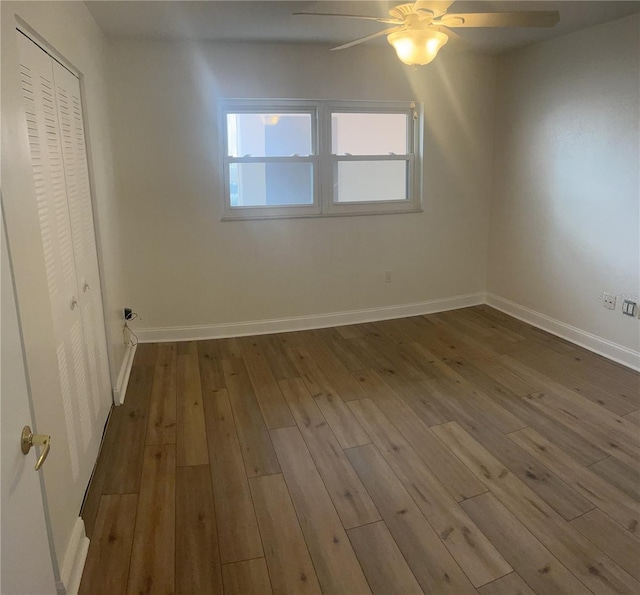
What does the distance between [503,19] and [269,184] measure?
2.17 metres

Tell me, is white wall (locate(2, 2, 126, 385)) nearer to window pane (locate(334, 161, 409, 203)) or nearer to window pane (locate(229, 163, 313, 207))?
window pane (locate(229, 163, 313, 207))

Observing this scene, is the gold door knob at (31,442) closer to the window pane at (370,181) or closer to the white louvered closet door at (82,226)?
the white louvered closet door at (82,226)

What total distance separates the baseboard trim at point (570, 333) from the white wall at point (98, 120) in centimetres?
346

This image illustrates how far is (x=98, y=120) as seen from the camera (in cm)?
308

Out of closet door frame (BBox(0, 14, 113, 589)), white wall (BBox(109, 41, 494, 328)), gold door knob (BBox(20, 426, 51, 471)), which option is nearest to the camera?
gold door knob (BBox(20, 426, 51, 471))

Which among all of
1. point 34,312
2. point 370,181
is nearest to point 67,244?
point 34,312

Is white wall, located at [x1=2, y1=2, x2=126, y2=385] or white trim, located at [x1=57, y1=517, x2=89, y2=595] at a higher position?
white wall, located at [x1=2, y1=2, x2=126, y2=385]

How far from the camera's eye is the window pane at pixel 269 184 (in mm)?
4000

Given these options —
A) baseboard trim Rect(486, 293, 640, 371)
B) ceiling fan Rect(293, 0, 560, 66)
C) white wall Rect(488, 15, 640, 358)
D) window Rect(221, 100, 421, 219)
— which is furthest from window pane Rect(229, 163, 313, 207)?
baseboard trim Rect(486, 293, 640, 371)

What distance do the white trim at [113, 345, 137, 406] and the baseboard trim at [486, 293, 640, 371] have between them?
11.2 feet

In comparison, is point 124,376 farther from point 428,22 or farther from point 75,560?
point 428,22

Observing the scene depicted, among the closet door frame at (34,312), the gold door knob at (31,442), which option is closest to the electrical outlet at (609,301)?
the closet door frame at (34,312)

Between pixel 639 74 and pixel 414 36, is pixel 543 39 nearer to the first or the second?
pixel 639 74

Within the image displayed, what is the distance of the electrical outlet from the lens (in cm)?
360
